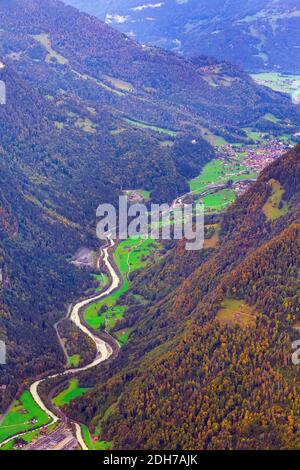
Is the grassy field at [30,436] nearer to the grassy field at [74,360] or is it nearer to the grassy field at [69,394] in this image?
the grassy field at [69,394]

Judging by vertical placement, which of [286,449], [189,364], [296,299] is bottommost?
[286,449]

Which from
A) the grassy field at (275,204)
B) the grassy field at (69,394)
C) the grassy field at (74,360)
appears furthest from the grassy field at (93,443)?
the grassy field at (275,204)

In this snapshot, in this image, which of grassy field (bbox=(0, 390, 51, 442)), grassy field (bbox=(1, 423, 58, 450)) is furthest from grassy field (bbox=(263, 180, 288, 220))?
grassy field (bbox=(1, 423, 58, 450))

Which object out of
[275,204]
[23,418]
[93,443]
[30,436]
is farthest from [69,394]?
[275,204]

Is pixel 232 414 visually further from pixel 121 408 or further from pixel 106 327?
pixel 106 327

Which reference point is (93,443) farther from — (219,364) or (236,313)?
(236,313)

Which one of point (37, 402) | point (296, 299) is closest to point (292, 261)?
point (296, 299)
